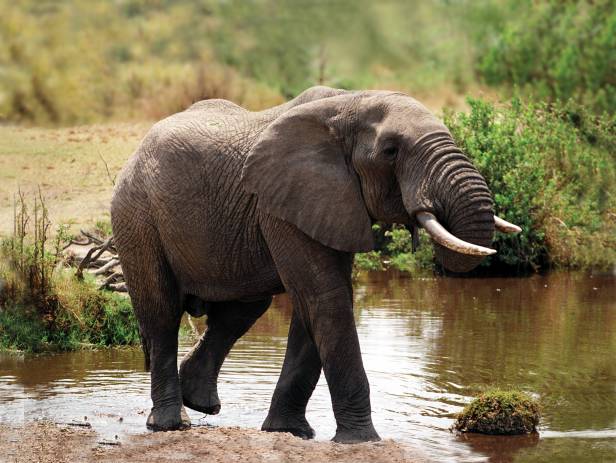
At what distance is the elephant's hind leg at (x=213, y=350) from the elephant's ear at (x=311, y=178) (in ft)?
4.04

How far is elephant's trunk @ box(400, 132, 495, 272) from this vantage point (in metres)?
6.70

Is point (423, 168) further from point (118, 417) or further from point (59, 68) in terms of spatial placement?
point (59, 68)

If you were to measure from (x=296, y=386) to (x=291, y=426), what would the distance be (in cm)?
23

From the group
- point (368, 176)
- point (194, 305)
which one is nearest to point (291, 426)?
point (194, 305)

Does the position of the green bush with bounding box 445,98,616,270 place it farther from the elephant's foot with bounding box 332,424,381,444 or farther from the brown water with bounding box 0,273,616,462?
the elephant's foot with bounding box 332,424,381,444

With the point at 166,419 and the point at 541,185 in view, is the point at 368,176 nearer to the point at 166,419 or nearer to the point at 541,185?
the point at 166,419

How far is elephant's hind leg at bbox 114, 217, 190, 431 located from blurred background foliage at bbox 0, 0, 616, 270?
2.30 meters

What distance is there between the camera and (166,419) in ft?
26.9

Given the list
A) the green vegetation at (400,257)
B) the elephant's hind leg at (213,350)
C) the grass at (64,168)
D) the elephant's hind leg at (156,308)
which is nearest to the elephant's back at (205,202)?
the elephant's hind leg at (156,308)

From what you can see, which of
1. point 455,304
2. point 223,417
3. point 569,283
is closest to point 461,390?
point 223,417

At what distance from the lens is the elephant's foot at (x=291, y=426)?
789cm

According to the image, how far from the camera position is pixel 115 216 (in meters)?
8.31

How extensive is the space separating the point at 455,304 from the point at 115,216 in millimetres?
5364

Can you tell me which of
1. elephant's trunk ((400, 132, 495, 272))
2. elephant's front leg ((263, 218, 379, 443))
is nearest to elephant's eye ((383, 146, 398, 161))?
elephant's trunk ((400, 132, 495, 272))
